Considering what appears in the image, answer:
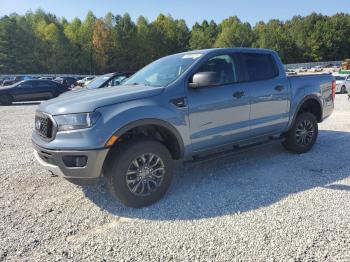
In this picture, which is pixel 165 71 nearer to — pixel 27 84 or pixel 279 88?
pixel 279 88

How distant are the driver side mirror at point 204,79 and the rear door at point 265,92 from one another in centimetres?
93

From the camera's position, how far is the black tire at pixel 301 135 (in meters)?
5.93

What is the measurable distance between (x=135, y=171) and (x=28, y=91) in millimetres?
16935

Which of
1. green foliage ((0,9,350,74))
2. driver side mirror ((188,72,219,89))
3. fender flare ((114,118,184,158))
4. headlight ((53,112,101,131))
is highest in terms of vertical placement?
green foliage ((0,9,350,74))

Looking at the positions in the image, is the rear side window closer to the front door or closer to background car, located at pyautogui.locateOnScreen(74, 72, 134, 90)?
the front door

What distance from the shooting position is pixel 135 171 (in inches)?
157

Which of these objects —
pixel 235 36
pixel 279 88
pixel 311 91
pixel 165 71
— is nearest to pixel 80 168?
pixel 165 71

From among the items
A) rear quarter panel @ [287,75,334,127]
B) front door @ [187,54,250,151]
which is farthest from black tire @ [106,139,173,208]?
rear quarter panel @ [287,75,334,127]

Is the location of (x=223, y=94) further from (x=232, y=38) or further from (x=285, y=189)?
(x=232, y=38)

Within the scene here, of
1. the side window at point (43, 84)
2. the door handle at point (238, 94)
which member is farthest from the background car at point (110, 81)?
the side window at point (43, 84)

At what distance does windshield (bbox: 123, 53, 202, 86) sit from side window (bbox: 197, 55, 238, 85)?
20 centimetres

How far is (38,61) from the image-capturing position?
67.5 metres

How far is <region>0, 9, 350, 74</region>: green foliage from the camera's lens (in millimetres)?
66750

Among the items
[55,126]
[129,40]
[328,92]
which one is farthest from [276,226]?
[129,40]
